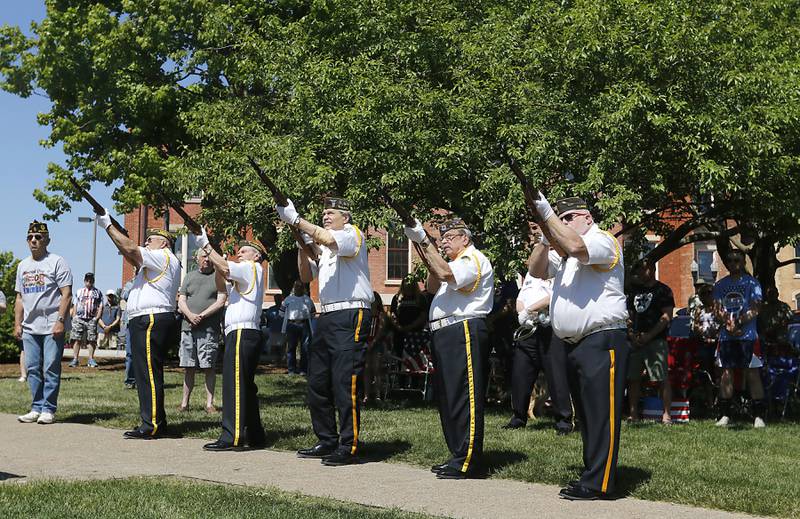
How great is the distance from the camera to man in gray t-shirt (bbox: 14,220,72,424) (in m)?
10.3

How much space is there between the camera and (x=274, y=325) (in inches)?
947

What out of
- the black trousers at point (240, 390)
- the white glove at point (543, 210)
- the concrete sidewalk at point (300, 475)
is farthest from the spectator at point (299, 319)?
the white glove at point (543, 210)

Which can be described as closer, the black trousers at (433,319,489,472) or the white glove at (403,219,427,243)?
the black trousers at (433,319,489,472)

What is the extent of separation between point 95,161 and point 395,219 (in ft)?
46.0

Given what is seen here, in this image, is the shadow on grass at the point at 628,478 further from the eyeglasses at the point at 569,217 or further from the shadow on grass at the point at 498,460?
the eyeglasses at the point at 569,217

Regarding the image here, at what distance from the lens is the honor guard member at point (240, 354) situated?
8367 millimetres

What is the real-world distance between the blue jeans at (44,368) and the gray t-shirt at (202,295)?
1850 millimetres

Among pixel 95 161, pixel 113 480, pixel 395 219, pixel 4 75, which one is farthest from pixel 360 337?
pixel 4 75

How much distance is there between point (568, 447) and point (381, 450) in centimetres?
164

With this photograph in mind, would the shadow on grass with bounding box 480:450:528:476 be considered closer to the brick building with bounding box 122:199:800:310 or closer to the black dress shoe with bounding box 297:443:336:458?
the black dress shoe with bounding box 297:443:336:458

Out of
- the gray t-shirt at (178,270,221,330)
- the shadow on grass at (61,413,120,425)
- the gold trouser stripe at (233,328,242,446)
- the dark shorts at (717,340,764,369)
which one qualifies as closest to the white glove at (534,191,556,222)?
the gold trouser stripe at (233,328,242,446)

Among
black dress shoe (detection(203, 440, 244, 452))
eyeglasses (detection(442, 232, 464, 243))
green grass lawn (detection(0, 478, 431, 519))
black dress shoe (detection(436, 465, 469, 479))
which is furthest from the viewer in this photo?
black dress shoe (detection(203, 440, 244, 452))

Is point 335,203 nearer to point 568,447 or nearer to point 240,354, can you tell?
point 240,354

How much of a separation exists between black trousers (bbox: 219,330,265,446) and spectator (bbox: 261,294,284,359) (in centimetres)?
1492
